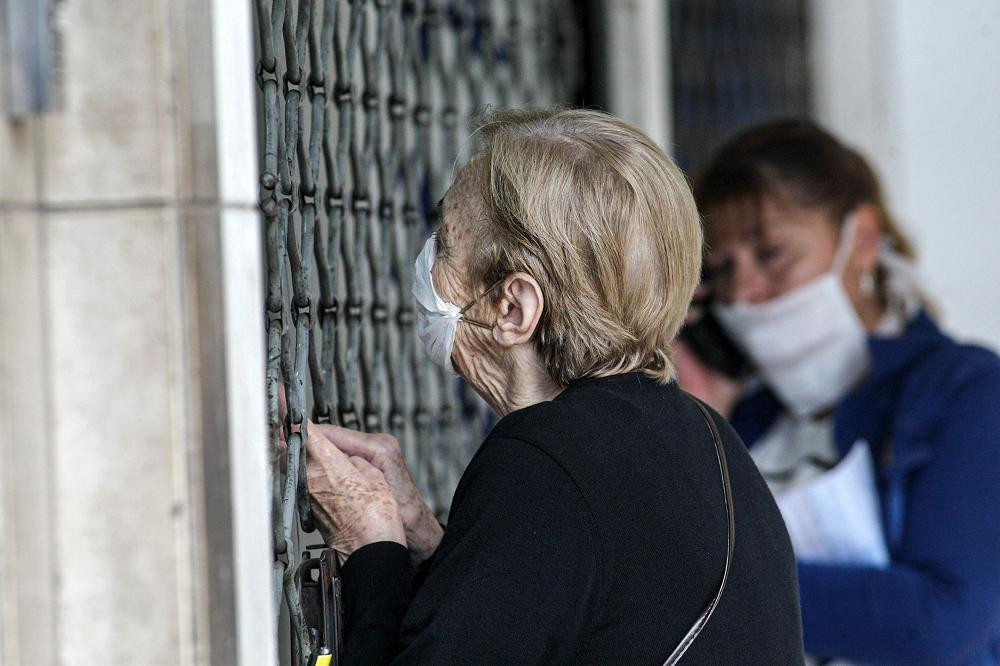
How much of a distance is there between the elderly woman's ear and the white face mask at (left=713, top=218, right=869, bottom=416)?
4.79ft

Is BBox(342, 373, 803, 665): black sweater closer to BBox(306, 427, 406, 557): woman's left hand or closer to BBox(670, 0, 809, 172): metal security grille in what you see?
BBox(306, 427, 406, 557): woman's left hand

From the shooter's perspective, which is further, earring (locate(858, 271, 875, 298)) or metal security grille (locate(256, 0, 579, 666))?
earring (locate(858, 271, 875, 298))

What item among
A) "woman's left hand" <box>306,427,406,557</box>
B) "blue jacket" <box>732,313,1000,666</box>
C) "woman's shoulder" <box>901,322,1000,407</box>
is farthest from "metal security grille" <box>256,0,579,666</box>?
"woman's shoulder" <box>901,322,1000,407</box>

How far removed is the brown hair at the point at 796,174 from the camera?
2855mm

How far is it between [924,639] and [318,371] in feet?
4.56

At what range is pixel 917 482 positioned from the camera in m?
2.42

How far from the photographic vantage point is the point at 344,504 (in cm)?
152

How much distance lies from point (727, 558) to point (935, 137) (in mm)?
3229

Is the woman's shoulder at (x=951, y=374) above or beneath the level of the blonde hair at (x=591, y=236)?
beneath

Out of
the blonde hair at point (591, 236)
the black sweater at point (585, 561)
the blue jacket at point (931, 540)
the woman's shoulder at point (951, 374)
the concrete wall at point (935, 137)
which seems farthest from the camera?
the concrete wall at point (935, 137)

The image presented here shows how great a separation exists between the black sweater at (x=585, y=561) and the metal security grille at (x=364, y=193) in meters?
0.26

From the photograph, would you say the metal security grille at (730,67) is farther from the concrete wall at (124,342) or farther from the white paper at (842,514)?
the concrete wall at (124,342)

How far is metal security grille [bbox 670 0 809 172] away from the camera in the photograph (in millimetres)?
3967

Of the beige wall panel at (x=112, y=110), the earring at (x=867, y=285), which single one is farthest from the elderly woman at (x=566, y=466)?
the earring at (x=867, y=285)
